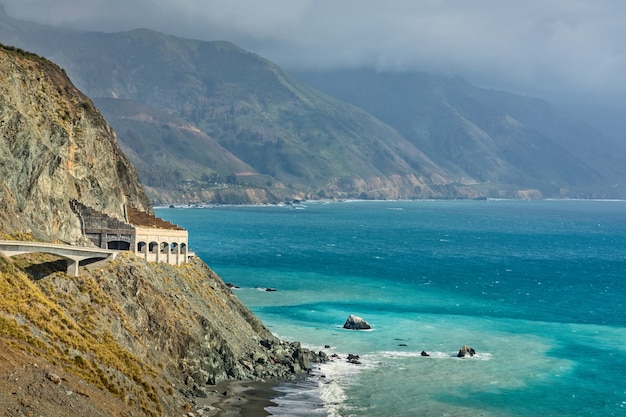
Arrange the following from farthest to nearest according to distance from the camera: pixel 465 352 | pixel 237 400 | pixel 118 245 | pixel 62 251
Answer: pixel 465 352 < pixel 118 245 < pixel 237 400 < pixel 62 251

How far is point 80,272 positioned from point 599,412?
53.6 metres

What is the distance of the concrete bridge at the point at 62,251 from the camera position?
79.6 metres

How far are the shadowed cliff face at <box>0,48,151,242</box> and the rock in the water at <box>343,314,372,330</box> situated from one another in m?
35.5

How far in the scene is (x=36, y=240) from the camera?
88.1m

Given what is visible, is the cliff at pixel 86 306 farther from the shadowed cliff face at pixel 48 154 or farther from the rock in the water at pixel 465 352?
the rock in the water at pixel 465 352

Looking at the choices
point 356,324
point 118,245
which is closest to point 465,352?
point 356,324

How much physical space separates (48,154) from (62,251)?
1740 centimetres

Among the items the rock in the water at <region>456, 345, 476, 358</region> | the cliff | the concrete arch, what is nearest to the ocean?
the rock in the water at <region>456, 345, 476, 358</region>

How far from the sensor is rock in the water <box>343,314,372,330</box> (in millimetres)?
128000

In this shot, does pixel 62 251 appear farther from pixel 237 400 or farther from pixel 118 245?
pixel 237 400

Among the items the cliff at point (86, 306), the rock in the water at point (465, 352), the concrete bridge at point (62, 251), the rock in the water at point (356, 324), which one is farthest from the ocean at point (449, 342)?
the concrete bridge at point (62, 251)

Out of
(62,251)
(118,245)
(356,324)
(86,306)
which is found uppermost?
(118,245)

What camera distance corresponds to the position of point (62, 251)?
83.4 m

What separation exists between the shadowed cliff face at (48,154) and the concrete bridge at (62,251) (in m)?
6.50
